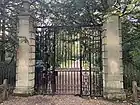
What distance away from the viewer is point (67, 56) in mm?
8391

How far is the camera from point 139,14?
29.7 ft

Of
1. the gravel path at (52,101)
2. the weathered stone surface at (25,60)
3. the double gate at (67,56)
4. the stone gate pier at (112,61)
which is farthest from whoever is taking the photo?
the double gate at (67,56)

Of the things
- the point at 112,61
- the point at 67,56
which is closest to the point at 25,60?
the point at 67,56

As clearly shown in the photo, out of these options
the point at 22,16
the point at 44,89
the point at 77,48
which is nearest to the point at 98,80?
the point at 77,48

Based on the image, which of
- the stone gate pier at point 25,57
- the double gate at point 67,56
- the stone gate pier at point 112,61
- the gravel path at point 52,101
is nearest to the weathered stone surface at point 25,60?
the stone gate pier at point 25,57

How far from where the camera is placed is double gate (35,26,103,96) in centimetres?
813

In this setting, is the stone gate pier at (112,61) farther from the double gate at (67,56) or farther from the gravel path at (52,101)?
the double gate at (67,56)

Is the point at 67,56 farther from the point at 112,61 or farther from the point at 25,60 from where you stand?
the point at 112,61

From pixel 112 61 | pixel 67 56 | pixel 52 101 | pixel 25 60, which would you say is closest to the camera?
pixel 52 101

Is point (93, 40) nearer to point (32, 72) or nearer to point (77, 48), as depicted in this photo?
point (77, 48)

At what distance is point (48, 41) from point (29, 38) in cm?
98

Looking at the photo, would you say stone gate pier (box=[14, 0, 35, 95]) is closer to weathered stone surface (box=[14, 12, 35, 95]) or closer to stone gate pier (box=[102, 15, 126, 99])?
weathered stone surface (box=[14, 12, 35, 95])

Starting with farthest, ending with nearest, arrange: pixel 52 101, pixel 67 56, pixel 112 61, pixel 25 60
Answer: pixel 67 56 < pixel 25 60 < pixel 112 61 < pixel 52 101

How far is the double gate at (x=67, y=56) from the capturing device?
26.7 ft
